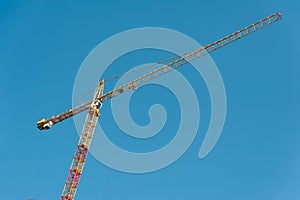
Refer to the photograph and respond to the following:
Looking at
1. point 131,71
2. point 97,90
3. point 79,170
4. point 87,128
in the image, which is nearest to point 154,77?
point 131,71

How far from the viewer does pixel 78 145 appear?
44562mm

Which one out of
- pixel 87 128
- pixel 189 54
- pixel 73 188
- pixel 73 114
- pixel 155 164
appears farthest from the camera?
pixel 189 54

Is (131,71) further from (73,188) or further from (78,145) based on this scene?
(73,188)

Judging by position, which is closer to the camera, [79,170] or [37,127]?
[79,170]

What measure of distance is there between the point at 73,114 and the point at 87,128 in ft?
15.2

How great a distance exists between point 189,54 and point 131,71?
968cm

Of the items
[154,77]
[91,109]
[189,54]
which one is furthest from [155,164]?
[189,54]

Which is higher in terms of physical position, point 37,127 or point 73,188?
point 37,127

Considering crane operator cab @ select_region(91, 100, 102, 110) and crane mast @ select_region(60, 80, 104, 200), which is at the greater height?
crane operator cab @ select_region(91, 100, 102, 110)

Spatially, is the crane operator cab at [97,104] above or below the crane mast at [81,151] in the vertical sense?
above

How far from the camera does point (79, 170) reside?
43.7 metres

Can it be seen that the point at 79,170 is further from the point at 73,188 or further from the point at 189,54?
the point at 189,54

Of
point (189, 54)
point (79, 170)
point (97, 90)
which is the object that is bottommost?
point (79, 170)

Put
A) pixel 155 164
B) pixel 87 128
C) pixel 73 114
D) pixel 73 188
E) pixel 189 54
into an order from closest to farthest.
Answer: pixel 155 164 < pixel 73 188 < pixel 87 128 < pixel 73 114 < pixel 189 54
